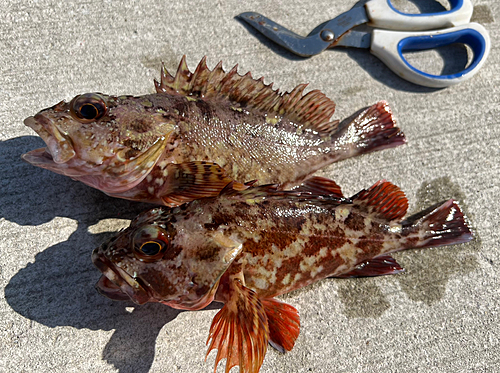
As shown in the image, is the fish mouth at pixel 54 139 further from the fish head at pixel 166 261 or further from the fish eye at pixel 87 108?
the fish head at pixel 166 261

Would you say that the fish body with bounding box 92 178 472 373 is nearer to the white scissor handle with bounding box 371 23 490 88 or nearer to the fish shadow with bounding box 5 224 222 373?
the fish shadow with bounding box 5 224 222 373

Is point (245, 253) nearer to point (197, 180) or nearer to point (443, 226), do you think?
point (197, 180)

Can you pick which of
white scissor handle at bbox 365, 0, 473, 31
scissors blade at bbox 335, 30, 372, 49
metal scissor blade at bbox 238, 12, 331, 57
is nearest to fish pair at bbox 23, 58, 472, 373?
metal scissor blade at bbox 238, 12, 331, 57

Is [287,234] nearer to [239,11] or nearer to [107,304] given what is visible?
[107,304]

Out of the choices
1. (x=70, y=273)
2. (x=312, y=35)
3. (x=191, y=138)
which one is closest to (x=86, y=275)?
(x=70, y=273)

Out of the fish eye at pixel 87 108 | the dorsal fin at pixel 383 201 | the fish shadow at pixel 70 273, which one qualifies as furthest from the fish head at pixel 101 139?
the dorsal fin at pixel 383 201

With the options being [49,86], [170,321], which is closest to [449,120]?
[170,321]
